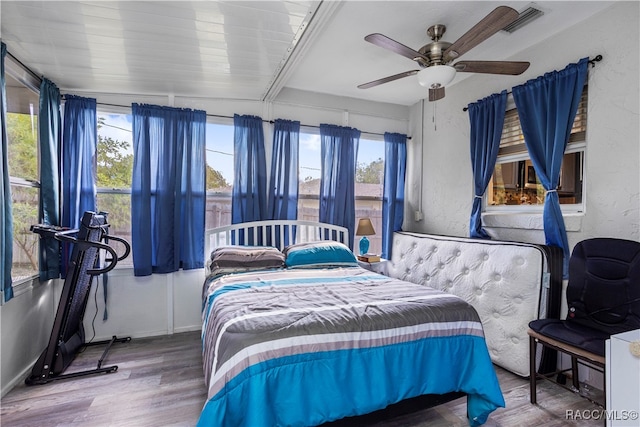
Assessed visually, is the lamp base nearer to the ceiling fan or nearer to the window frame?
the ceiling fan

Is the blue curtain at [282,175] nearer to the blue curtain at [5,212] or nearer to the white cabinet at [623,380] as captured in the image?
the blue curtain at [5,212]

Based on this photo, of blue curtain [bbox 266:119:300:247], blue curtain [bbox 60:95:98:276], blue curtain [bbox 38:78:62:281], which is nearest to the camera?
blue curtain [bbox 38:78:62:281]

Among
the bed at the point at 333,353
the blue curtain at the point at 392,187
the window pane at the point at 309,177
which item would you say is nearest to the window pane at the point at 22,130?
the bed at the point at 333,353

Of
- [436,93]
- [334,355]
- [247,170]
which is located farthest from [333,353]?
[247,170]

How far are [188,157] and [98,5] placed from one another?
5.27 ft

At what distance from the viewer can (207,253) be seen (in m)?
3.34

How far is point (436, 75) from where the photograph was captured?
2.12 meters

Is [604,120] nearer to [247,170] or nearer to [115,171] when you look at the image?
[247,170]

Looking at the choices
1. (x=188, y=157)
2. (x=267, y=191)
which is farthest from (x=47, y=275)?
(x=267, y=191)

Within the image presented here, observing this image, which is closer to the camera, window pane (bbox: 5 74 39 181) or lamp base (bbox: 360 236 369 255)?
window pane (bbox: 5 74 39 181)

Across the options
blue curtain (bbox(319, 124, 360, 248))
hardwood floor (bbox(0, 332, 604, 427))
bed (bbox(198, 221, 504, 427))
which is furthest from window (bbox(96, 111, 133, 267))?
blue curtain (bbox(319, 124, 360, 248))

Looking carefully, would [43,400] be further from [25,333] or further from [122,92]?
[122,92]

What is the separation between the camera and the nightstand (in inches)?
146

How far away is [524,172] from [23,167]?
435 centimetres
